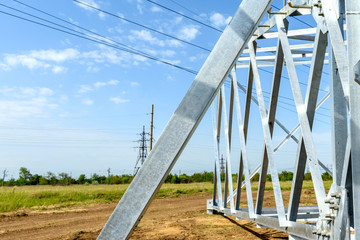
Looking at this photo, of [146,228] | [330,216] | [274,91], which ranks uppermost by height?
[274,91]

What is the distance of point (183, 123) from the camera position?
2143 mm

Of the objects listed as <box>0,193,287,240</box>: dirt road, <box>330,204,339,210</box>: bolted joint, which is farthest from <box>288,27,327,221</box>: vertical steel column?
<box>0,193,287,240</box>: dirt road

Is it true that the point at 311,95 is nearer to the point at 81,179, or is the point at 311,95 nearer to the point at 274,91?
the point at 274,91

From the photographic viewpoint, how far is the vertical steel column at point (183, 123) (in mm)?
2100

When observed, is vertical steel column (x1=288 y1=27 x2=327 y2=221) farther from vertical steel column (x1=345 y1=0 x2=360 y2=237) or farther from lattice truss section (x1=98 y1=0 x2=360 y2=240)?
vertical steel column (x1=345 y1=0 x2=360 y2=237)

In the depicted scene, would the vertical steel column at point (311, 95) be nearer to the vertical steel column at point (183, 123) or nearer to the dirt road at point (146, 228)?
the vertical steel column at point (183, 123)

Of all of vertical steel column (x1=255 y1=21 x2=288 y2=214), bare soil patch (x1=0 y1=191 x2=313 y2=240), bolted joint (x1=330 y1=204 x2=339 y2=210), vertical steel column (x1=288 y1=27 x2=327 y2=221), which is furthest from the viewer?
bare soil patch (x1=0 y1=191 x2=313 y2=240)

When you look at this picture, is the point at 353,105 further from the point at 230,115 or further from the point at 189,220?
the point at 189,220

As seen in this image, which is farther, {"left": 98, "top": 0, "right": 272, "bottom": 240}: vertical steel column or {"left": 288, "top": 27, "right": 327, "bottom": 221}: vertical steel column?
{"left": 288, "top": 27, "right": 327, "bottom": 221}: vertical steel column

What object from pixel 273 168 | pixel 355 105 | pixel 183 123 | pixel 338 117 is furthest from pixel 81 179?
pixel 355 105

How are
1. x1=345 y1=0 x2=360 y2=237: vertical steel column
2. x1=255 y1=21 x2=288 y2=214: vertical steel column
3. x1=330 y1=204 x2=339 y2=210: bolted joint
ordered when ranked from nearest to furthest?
x1=345 y1=0 x2=360 y2=237: vertical steel column → x1=330 y1=204 x2=339 y2=210: bolted joint → x1=255 y1=21 x2=288 y2=214: vertical steel column

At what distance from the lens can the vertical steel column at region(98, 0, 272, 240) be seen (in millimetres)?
2100

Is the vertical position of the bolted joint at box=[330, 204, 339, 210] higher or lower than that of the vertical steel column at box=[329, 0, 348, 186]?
lower

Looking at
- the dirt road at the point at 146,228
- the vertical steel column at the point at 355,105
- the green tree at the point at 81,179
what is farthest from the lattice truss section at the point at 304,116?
the green tree at the point at 81,179
